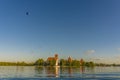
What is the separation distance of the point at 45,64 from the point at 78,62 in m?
28.2

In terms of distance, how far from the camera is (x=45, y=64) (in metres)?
200

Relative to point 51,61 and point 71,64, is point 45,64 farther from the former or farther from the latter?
point 71,64

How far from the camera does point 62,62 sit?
200m

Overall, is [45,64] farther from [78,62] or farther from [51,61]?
[78,62]

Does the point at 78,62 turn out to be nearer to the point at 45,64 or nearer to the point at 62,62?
the point at 62,62

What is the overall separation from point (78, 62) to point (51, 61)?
75.4 ft

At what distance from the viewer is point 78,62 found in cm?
19838

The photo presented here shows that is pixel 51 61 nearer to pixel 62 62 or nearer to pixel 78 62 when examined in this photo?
pixel 62 62

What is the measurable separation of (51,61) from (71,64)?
17050 millimetres

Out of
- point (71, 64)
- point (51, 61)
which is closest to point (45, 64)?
point (51, 61)

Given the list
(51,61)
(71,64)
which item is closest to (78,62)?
(71,64)

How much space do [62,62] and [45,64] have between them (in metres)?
14.6

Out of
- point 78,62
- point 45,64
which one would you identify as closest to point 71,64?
point 78,62
